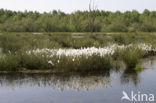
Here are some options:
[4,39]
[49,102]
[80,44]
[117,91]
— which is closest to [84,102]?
[49,102]

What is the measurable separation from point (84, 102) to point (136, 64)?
615 centimetres

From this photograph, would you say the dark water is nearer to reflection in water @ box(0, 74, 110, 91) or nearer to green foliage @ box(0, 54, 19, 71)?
reflection in water @ box(0, 74, 110, 91)

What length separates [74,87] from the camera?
9477 millimetres

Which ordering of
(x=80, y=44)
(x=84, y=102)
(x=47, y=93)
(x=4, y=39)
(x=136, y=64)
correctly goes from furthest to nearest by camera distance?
(x=80, y=44) < (x=4, y=39) < (x=136, y=64) < (x=47, y=93) < (x=84, y=102)

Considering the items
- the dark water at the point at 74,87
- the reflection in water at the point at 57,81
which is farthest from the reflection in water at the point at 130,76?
the reflection in water at the point at 57,81

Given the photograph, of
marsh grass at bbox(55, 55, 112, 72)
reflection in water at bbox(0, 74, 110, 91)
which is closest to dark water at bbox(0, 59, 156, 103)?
reflection in water at bbox(0, 74, 110, 91)

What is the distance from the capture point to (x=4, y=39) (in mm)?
18844

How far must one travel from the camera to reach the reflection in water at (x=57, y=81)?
9695 mm

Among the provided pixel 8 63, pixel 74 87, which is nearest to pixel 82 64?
pixel 74 87

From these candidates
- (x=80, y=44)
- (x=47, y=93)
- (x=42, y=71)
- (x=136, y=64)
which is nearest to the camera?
(x=47, y=93)

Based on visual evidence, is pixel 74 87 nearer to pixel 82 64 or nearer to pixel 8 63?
pixel 82 64

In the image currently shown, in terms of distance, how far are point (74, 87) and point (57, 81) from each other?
1.12m

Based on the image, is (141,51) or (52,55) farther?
(141,51)

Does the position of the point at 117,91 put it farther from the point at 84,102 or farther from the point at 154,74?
the point at 154,74
